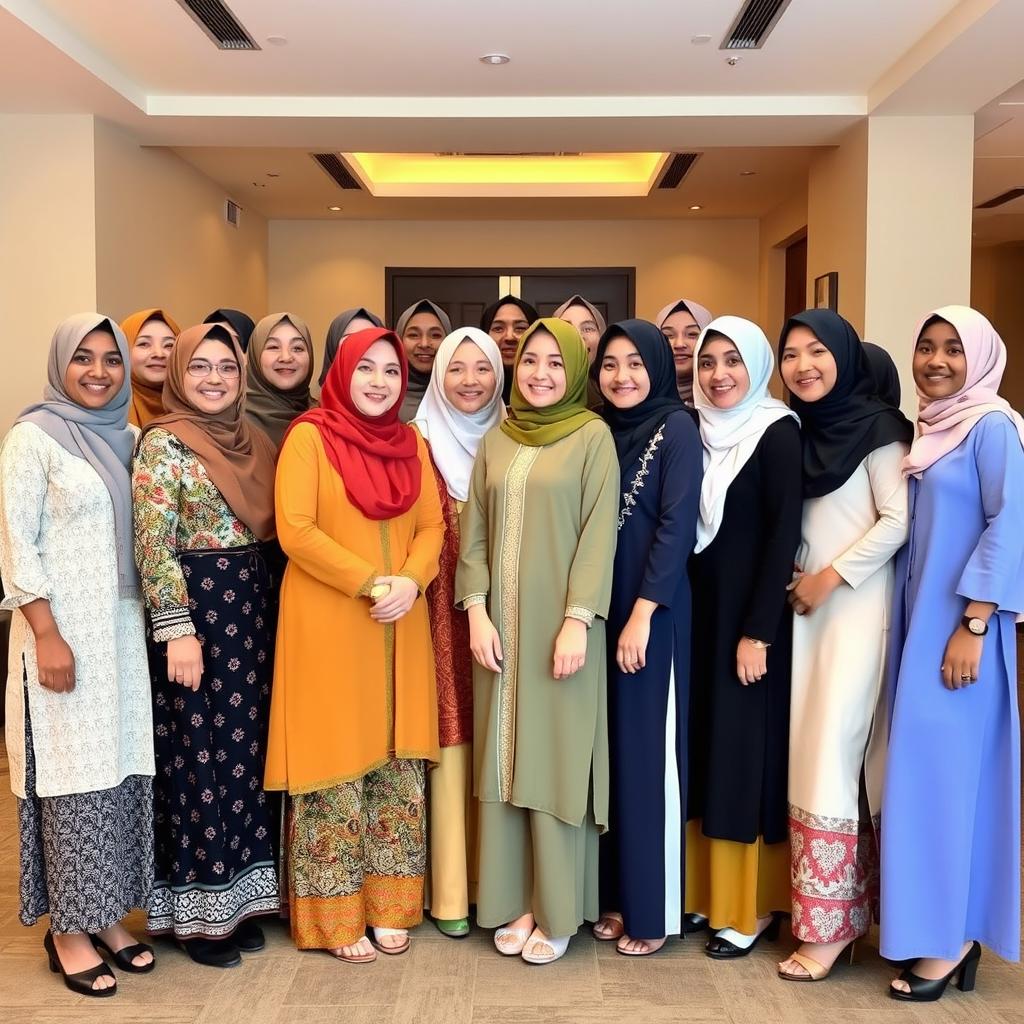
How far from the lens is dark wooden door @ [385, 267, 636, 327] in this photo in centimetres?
938

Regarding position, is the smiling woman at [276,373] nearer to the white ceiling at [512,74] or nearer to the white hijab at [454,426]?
the white hijab at [454,426]

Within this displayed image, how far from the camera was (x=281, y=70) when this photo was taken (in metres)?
5.24

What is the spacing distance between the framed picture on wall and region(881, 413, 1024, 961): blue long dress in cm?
423

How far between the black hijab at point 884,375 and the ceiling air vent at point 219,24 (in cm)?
335

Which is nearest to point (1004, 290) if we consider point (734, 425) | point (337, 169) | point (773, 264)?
point (773, 264)

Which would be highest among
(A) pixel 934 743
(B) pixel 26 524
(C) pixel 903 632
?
(B) pixel 26 524

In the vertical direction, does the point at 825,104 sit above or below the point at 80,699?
above

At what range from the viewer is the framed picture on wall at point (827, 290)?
20.7 feet

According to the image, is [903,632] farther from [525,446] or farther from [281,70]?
[281,70]

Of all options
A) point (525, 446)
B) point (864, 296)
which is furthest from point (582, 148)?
point (525, 446)

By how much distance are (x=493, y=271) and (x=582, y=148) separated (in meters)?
2.92

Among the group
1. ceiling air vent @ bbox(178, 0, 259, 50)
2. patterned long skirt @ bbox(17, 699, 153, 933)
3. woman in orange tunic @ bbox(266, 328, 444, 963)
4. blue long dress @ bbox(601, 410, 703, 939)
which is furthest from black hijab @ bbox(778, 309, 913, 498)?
ceiling air vent @ bbox(178, 0, 259, 50)

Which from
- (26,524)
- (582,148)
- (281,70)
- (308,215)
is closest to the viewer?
(26,524)

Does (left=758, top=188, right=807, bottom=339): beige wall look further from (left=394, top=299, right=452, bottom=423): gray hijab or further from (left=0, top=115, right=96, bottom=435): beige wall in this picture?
(left=394, top=299, right=452, bottom=423): gray hijab
